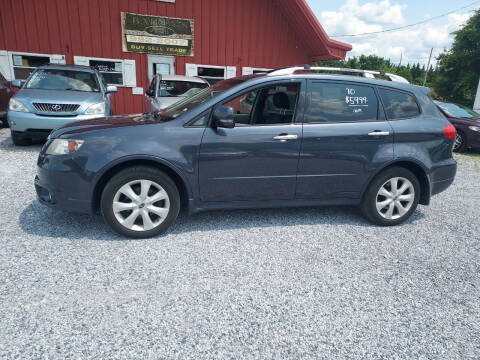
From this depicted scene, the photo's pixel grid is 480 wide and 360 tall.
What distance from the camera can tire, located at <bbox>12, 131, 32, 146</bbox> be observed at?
22.0 ft

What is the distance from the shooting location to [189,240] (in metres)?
3.46

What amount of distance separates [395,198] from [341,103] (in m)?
1.31

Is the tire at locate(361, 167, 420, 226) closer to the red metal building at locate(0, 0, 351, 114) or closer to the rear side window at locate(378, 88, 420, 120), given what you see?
the rear side window at locate(378, 88, 420, 120)

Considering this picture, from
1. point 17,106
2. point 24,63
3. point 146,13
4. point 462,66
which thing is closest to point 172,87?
point 17,106

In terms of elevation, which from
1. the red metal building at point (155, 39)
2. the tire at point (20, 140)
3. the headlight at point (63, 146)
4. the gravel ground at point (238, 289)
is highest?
the red metal building at point (155, 39)

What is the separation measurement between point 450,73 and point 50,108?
23850 mm

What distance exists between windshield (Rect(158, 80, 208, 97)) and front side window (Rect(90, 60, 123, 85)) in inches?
150

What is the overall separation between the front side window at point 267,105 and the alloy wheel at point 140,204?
116 cm

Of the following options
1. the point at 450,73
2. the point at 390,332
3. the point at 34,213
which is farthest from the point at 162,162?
the point at 450,73

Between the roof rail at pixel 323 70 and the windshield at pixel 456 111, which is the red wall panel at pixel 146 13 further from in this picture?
the roof rail at pixel 323 70

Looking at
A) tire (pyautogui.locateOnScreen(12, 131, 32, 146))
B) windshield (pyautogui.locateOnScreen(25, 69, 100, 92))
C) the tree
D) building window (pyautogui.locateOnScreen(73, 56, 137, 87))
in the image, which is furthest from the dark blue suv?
the tree

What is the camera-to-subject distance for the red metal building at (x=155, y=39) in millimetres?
10727

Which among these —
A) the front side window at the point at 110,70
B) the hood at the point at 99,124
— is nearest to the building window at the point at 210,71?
the front side window at the point at 110,70

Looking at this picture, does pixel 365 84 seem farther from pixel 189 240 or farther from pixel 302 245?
pixel 189 240
